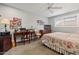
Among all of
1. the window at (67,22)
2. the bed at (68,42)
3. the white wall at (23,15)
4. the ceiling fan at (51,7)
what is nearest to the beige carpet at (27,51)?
the bed at (68,42)

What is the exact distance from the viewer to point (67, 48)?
6.71 ft

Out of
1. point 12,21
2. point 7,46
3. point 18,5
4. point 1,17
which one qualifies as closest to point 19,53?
point 7,46

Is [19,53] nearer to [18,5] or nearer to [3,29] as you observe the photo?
[3,29]

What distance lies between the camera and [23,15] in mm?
2047

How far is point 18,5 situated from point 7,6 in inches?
9.0

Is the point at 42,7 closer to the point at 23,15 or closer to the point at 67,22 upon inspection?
the point at 23,15

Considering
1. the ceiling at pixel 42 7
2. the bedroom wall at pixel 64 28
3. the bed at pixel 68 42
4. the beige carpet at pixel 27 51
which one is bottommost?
the beige carpet at pixel 27 51

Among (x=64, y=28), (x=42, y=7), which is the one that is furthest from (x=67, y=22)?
(x=42, y=7)

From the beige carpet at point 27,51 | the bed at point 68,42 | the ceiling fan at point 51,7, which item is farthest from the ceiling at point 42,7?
the beige carpet at point 27,51

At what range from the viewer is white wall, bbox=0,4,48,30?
6.28 feet

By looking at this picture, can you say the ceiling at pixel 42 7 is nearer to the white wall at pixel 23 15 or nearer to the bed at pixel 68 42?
the white wall at pixel 23 15

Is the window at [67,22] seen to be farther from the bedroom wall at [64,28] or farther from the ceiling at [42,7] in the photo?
the ceiling at [42,7]

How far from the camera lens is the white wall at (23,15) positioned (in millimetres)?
1915

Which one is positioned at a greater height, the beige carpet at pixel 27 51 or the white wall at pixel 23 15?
the white wall at pixel 23 15
